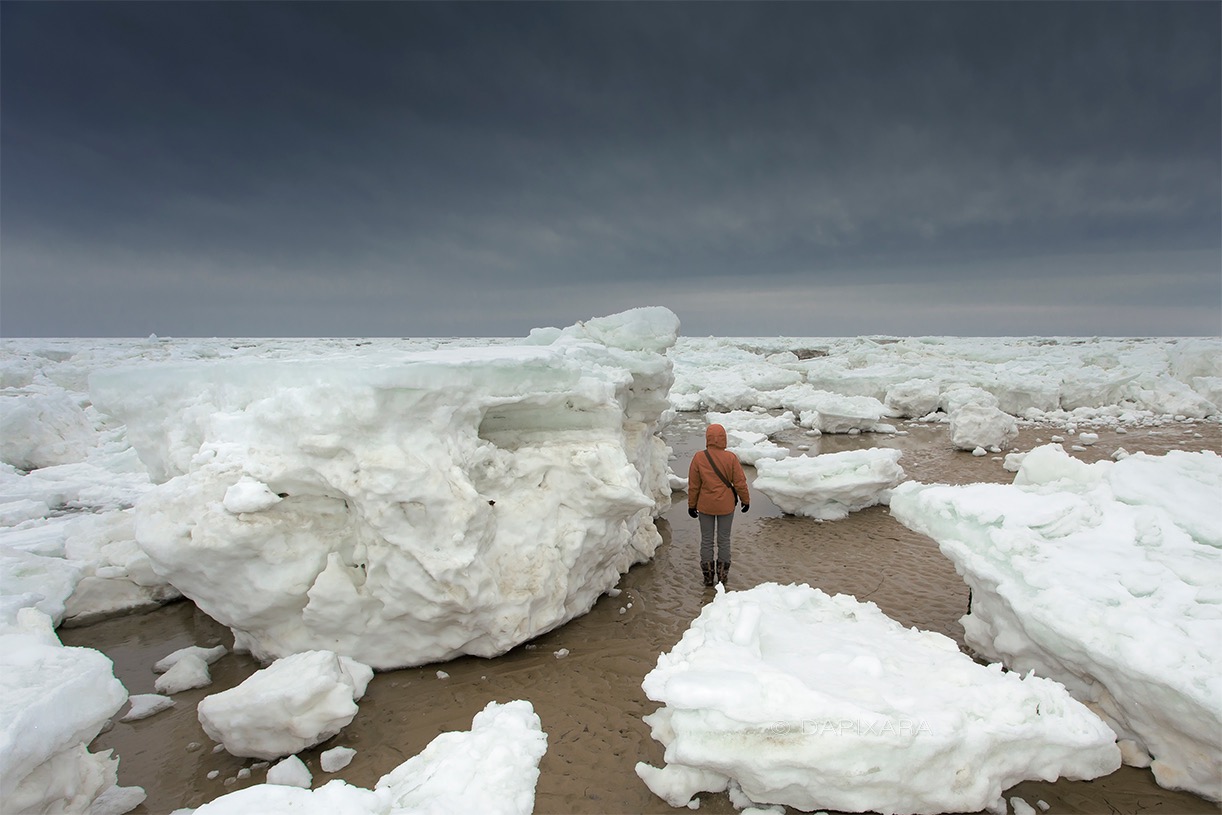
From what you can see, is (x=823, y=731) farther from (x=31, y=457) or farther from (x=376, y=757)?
(x=31, y=457)

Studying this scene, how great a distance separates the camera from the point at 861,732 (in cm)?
265

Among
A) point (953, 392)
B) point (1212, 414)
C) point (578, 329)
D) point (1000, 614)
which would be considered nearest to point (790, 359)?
point (953, 392)

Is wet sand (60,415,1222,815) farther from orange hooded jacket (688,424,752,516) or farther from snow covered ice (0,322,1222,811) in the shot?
orange hooded jacket (688,424,752,516)

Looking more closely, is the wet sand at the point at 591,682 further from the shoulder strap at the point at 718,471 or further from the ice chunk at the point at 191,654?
the shoulder strap at the point at 718,471

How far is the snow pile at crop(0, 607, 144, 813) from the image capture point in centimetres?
254

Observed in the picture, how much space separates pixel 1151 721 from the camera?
3221mm

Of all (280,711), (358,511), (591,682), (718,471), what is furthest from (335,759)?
(718,471)

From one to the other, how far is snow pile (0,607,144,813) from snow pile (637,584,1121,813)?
2.76 m

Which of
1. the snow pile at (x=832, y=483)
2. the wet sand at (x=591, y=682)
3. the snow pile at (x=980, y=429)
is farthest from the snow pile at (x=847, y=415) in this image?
the wet sand at (x=591, y=682)

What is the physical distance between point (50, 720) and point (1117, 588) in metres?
5.70

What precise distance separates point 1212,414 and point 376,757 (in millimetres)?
23530

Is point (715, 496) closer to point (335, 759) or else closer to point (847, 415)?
point (335, 759)

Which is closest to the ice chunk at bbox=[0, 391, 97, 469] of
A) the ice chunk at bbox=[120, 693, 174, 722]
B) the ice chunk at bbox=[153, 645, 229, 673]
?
the ice chunk at bbox=[153, 645, 229, 673]

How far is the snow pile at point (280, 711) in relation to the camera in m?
3.61
